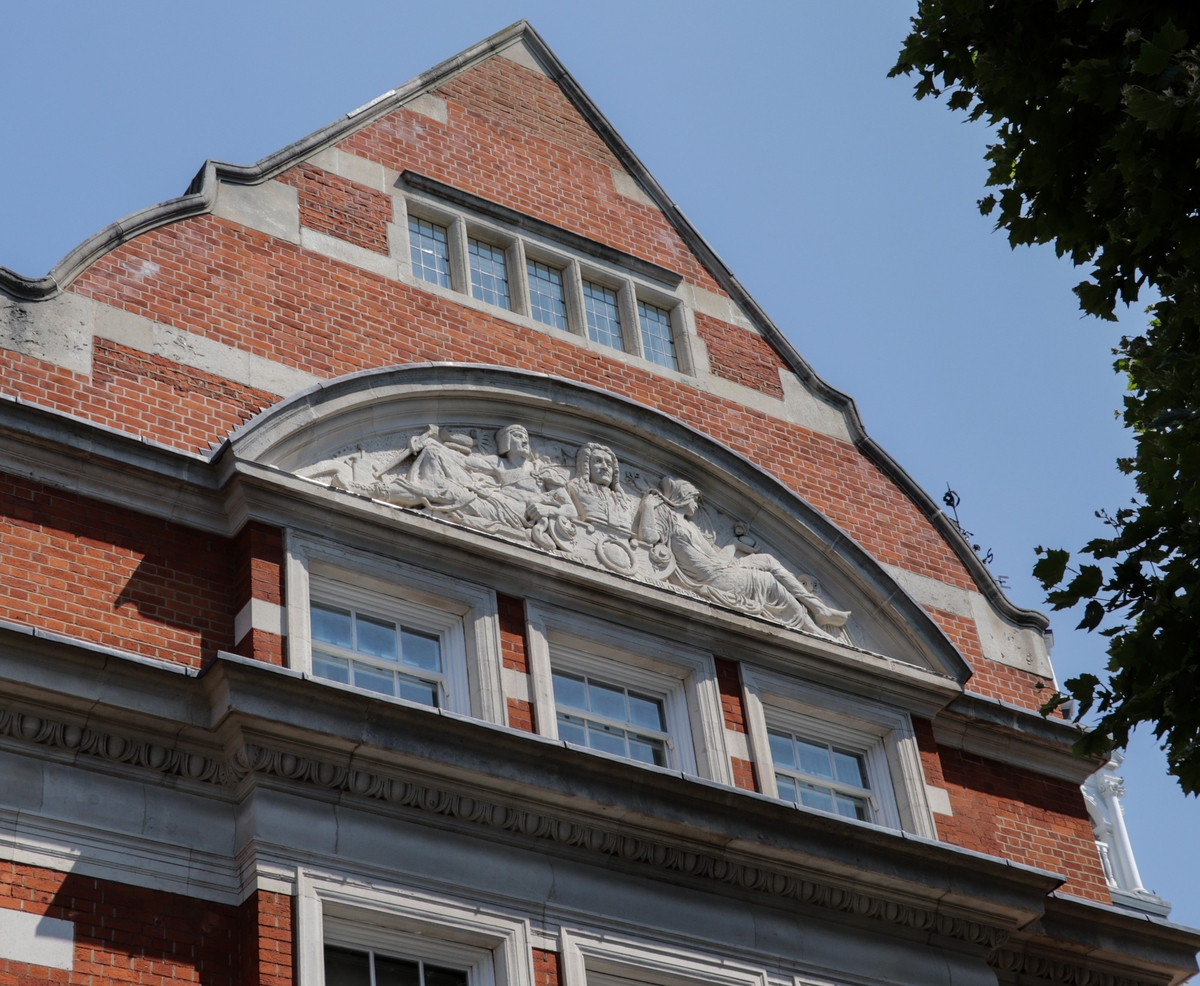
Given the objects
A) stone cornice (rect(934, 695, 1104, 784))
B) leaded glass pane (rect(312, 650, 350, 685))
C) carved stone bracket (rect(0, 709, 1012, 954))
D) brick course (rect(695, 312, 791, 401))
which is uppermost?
brick course (rect(695, 312, 791, 401))

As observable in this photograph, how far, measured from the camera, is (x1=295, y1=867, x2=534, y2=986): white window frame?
39.7 ft

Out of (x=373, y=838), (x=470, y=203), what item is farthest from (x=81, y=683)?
(x=470, y=203)

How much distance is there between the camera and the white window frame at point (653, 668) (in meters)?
14.7

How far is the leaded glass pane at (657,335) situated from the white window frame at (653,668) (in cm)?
340

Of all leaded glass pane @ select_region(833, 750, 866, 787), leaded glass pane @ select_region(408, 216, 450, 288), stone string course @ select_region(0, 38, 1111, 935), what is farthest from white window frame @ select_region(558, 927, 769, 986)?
leaded glass pane @ select_region(408, 216, 450, 288)

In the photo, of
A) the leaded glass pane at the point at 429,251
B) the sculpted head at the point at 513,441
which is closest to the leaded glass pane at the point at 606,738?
the sculpted head at the point at 513,441

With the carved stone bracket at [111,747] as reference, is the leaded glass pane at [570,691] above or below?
above

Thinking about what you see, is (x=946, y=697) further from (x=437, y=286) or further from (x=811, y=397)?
(x=437, y=286)

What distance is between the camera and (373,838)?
41.4 ft

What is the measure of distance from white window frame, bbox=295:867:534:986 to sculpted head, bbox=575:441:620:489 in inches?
167

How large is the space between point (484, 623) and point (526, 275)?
4.07 m

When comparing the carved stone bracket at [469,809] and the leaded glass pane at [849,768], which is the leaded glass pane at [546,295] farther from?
the carved stone bracket at [469,809]

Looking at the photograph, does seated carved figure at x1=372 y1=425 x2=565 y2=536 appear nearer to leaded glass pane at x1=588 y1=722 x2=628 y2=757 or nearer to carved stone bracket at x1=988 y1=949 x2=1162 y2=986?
leaded glass pane at x1=588 y1=722 x2=628 y2=757

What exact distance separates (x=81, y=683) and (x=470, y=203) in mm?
6644
